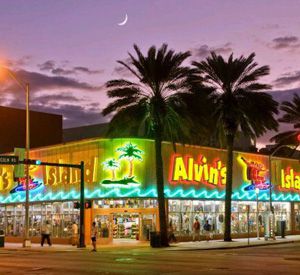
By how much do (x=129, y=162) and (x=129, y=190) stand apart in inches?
84.1

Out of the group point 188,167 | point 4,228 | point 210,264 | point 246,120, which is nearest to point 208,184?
point 188,167

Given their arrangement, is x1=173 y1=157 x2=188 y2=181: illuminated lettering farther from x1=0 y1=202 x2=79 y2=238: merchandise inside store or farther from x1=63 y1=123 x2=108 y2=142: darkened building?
x1=63 y1=123 x2=108 y2=142: darkened building

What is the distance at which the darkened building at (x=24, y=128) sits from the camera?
71250 mm

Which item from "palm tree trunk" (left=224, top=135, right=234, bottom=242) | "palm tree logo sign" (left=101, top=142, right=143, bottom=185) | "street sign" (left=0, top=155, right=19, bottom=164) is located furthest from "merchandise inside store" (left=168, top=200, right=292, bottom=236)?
"street sign" (left=0, top=155, right=19, bottom=164)

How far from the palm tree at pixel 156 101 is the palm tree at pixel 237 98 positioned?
143 inches

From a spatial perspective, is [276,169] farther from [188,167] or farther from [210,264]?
[210,264]

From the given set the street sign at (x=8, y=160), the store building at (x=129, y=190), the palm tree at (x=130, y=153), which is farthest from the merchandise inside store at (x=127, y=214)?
Result: the street sign at (x=8, y=160)

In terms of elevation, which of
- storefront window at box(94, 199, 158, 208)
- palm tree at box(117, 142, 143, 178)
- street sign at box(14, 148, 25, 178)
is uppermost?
palm tree at box(117, 142, 143, 178)

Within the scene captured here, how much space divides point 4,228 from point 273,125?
26.7 m

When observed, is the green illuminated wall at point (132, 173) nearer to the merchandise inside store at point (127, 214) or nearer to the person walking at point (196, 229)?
the merchandise inside store at point (127, 214)

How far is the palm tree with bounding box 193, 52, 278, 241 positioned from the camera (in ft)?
149

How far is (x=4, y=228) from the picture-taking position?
2188 inches

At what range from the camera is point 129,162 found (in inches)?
1783

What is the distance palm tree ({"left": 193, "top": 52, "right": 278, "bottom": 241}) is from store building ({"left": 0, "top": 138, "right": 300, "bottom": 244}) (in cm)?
388
